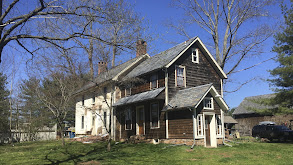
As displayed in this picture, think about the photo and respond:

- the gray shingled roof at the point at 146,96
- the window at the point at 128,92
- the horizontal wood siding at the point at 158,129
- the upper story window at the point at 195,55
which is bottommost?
the horizontal wood siding at the point at 158,129

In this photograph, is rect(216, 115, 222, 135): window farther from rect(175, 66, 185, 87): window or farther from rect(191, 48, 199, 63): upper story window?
rect(191, 48, 199, 63): upper story window

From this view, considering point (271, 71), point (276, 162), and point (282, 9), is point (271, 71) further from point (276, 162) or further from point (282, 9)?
point (276, 162)

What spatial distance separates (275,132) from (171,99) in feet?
35.2

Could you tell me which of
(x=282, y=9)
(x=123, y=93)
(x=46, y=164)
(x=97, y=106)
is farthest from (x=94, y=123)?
(x=282, y=9)

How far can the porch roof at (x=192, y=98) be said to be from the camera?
52.5 feet

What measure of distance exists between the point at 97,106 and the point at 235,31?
1610 cm

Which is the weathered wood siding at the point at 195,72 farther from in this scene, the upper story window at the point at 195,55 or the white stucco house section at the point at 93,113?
the white stucco house section at the point at 93,113

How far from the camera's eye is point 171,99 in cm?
1859

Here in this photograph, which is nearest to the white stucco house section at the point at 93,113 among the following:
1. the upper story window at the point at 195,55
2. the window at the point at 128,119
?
the window at the point at 128,119

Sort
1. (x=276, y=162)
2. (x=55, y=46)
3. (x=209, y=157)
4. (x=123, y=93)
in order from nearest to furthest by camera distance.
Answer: (x=55, y=46) → (x=276, y=162) → (x=209, y=157) → (x=123, y=93)

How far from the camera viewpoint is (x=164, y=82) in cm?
1900

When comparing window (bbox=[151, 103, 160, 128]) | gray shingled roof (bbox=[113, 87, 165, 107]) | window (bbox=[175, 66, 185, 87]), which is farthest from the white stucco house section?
window (bbox=[175, 66, 185, 87])

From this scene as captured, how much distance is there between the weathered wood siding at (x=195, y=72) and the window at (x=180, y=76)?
303 millimetres

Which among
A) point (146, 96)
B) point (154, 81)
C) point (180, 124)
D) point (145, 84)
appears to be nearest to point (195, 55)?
point (154, 81)
